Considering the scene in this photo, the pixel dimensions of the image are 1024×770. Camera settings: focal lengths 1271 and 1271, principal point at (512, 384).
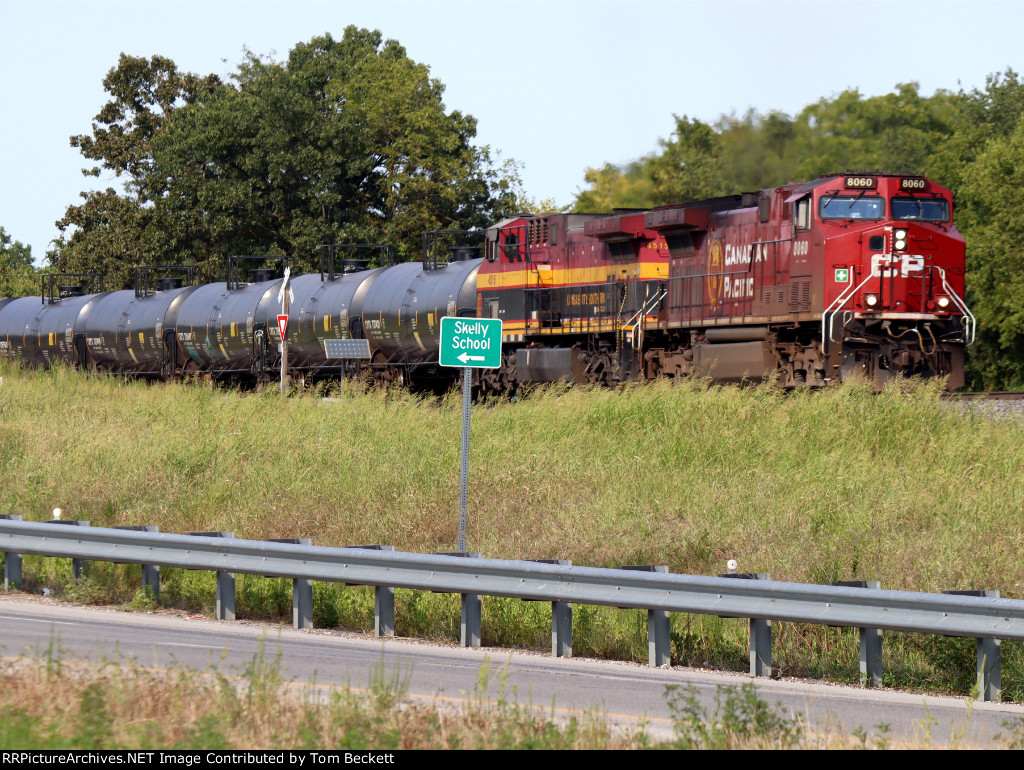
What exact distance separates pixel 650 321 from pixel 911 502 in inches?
480

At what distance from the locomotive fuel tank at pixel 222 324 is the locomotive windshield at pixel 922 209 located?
61.1 ft

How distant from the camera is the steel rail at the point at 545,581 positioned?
8.67 metres

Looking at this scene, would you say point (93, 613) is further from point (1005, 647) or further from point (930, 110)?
point (930, 110)

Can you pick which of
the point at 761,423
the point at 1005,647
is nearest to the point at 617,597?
the point at 1005,647

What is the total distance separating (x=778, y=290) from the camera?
2259 centimetres

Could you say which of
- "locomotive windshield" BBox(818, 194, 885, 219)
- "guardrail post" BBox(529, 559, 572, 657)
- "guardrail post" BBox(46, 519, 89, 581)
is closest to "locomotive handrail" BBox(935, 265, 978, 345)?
"locomotive windshield" BBox(818, 194, 885, 219)

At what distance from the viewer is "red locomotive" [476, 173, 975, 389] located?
21562 mm

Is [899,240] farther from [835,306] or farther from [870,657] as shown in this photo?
[870,657]

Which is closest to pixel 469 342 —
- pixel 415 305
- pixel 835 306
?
pixel 835 306

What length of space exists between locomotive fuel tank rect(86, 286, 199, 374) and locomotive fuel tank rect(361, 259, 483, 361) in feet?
30.6

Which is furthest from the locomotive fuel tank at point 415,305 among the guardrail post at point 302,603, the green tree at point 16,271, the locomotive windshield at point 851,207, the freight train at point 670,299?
the green tree at point 16,271

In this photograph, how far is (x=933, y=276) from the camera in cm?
2211

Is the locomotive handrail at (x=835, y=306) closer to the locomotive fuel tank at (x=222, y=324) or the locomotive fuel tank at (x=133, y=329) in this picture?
the locomotive fuel tank at (x=222, y=324)

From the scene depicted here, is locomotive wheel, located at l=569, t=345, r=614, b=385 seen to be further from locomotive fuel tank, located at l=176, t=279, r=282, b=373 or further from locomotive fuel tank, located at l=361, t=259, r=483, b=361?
locomotive fuel tank, located at l=176, t=279, r=282, b=373
